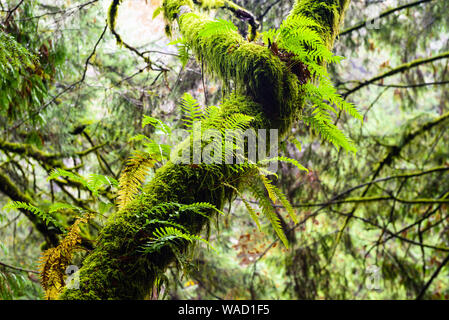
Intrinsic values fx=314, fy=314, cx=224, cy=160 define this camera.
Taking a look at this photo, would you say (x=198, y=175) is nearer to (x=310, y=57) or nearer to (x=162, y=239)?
(x=162, y=239)

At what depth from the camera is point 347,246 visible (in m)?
5.40

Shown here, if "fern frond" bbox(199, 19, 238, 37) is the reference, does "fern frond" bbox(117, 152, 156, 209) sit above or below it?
below

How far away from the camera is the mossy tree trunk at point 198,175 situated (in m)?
1.29

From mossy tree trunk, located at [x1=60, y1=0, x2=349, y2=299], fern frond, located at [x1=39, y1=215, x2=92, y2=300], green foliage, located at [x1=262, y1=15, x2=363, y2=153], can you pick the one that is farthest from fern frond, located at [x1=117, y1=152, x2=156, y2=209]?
green foliage, located at [x1=262, y1=15, x2=363, y2=153]

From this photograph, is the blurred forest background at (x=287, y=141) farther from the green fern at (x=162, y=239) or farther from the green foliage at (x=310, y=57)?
the green fern at (x=162, y=239)

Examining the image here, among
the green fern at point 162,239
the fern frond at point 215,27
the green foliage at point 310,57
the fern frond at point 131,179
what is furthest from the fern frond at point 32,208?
the green foliage at point 310,57

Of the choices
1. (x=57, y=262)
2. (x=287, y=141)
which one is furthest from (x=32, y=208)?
(x=287, y=141)

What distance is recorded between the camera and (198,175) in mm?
1575

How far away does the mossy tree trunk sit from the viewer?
1287mm

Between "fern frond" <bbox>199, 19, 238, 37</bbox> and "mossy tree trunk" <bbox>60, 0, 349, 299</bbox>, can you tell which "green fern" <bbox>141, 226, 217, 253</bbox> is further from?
"fern frond" <bbox>199, 19, 238, 37</bbox>

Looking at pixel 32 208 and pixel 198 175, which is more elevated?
pixel 198 175

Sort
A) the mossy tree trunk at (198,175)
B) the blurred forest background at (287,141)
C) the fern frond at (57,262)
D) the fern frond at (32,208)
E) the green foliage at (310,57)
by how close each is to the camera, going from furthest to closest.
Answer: the blurred forest background at (287,141), the green foliage at (310,57), the fern frond at (32,208), the fern frond at (57,262), the mossy tree trunk at (198,175)

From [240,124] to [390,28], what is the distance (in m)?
4.95
